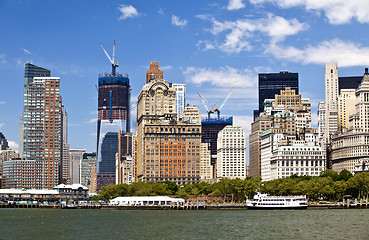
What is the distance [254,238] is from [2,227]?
66969 millimetres

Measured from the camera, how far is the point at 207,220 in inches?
7210

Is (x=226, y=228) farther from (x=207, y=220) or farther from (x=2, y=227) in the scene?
(x=2, y=227)

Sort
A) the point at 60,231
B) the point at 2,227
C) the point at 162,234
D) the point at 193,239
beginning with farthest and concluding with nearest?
the point at 2,227 → the point at 60,231 → the point at 162,234 → the point at 193,239

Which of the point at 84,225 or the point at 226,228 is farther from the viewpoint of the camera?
the point at 84,225

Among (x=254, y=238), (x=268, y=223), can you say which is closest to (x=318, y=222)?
(x=268, y=223)

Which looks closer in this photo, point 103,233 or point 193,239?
point 193,239

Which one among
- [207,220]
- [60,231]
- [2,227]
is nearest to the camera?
[60,231]

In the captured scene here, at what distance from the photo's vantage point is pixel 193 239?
132 m

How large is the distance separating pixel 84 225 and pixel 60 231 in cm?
1875

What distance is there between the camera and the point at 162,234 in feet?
464

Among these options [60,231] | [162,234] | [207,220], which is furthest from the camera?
[207,220]

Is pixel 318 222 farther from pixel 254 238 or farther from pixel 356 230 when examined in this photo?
pixel 254 238

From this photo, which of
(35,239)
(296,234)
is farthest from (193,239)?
(35,239)

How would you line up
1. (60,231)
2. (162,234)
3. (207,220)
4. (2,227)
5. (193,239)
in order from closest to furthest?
(193,239) < (162,234) < (60,231) < (2,227) < (207,220)
